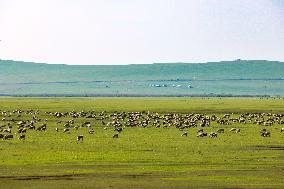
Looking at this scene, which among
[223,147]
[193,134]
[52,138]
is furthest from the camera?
[193,134]

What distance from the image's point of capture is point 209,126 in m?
55.9

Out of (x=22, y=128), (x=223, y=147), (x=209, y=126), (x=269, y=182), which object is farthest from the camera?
(x=209, y=126)

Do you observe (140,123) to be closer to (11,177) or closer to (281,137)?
(281,137)

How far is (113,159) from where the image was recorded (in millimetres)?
A: 33562

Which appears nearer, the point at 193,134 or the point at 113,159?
the point at 113,159

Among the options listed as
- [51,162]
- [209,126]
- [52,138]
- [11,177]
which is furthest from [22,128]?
[11,177]

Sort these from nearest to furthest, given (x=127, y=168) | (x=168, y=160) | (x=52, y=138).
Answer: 1. (x=127, y=168)
2. (x=168, y=160)
3. (x=52, y=138)

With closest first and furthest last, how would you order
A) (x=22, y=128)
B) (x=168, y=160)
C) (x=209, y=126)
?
(x=168, y=160) → (x=22, y=128) → (x=209, y=126)

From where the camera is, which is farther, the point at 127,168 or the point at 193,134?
the point at 193,134

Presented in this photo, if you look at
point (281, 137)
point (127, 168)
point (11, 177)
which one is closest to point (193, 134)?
point (281, 137)

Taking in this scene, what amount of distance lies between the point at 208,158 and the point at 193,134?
44.7 ft

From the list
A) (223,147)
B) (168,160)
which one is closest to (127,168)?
(168,160)

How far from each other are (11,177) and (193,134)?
20.4 m

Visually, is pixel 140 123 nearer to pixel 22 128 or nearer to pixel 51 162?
pixel 22 128
